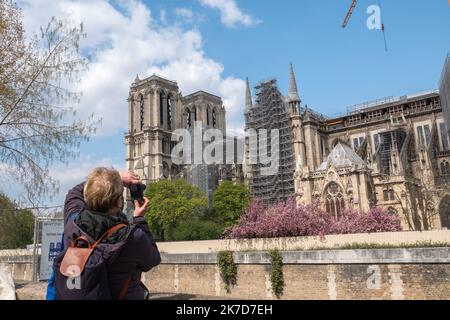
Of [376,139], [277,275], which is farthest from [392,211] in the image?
[277,275]

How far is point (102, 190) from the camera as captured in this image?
269 centimetres

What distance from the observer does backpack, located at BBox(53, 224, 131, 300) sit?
2.49 metres

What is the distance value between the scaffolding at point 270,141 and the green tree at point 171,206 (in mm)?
8240

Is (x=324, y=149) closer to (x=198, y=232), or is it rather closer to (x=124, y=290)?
(x=198, y=232)

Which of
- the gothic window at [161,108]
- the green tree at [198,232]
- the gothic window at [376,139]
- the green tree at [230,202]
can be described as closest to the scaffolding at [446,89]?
the green tree at [198,232]

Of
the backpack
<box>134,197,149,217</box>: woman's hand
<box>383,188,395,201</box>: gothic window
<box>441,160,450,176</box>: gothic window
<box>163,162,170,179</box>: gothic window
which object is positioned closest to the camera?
the backpack

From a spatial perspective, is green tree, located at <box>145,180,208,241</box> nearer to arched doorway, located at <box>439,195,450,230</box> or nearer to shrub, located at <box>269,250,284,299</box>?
arched doorway, located at <box>439,195,450,230</box>

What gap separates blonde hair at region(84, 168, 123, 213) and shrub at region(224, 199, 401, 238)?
25.0 m

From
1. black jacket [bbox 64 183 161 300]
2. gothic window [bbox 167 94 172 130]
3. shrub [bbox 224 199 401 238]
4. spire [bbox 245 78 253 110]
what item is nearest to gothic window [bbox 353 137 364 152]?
spire [bbox 245 78 253 110]

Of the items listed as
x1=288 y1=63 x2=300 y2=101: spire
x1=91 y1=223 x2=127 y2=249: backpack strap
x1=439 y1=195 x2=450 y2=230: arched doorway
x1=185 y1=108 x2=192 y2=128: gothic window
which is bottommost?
x1=91 y1=223 x2=127 y2=249: backpack strap

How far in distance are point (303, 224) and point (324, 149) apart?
31770mm

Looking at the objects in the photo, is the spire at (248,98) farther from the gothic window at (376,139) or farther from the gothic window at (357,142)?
the gothic window at (376,139)

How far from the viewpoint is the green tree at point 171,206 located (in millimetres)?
47281

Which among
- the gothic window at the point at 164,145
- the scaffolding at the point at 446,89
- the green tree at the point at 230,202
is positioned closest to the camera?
the scaffolding at the point at 446,89
